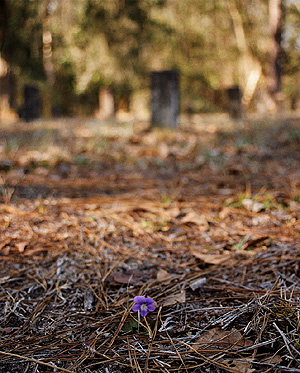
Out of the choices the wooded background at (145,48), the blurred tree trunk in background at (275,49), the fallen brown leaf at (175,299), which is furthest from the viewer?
the wooded background at (145,48)

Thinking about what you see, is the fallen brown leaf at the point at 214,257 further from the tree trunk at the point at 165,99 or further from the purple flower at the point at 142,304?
the tree trunk at the point at 165,99

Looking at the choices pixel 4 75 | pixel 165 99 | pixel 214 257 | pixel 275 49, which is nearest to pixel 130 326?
pixel 214 257

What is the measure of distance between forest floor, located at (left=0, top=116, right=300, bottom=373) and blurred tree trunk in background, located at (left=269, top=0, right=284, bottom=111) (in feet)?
28.3

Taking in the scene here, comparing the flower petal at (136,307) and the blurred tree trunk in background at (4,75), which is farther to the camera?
the blurred tree trunk in background at (4,75)

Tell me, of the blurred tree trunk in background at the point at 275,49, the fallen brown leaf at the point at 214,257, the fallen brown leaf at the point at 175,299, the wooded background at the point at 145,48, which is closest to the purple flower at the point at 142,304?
the fallen brown leaf at the point at 175,299

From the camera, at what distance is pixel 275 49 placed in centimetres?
1055

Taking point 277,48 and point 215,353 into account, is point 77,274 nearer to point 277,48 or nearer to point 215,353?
point 215,353

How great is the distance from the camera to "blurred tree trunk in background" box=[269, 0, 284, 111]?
10328 millimetres

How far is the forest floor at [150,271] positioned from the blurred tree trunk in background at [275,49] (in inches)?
339

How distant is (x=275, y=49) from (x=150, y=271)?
11.1 m

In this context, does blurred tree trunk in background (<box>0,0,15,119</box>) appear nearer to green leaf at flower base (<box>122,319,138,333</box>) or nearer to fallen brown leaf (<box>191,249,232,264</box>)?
fallen brown leaf (<box>191,249,232,264</box>)

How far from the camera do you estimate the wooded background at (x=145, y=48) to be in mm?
10969

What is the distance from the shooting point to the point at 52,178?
2.89m

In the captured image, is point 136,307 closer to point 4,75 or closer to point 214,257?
point 214,257
